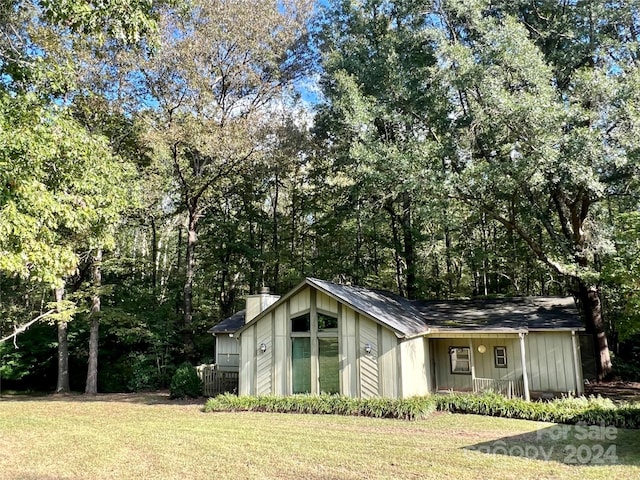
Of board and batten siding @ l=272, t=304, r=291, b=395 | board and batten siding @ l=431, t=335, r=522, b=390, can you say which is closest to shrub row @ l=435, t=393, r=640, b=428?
board and batten siding @ l=431, t=335, r=522, b=390

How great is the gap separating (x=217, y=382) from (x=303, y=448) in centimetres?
855

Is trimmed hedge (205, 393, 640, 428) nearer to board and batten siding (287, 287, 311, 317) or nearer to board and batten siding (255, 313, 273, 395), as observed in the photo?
board and batten siding (255, 313, 273, 395)

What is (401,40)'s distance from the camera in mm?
17812

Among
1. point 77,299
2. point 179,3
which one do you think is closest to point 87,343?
point 77,299

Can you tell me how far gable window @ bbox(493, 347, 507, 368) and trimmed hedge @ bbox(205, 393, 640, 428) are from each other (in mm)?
2618

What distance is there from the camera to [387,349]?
12.6 meters

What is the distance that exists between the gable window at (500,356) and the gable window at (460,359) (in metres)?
0.84

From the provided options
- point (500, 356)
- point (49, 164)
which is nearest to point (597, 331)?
point (500, 356)

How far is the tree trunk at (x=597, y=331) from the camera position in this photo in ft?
57.2

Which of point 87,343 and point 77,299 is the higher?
point 77,299

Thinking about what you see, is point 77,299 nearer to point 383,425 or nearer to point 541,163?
point 383,425

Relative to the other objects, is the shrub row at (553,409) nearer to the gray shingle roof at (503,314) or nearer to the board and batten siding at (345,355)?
the board and batten siding at (345,355)

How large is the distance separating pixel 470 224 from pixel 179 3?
775 inches

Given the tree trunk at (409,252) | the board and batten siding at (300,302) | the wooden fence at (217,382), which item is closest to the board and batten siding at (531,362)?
the board and batten siding at (300,302)
